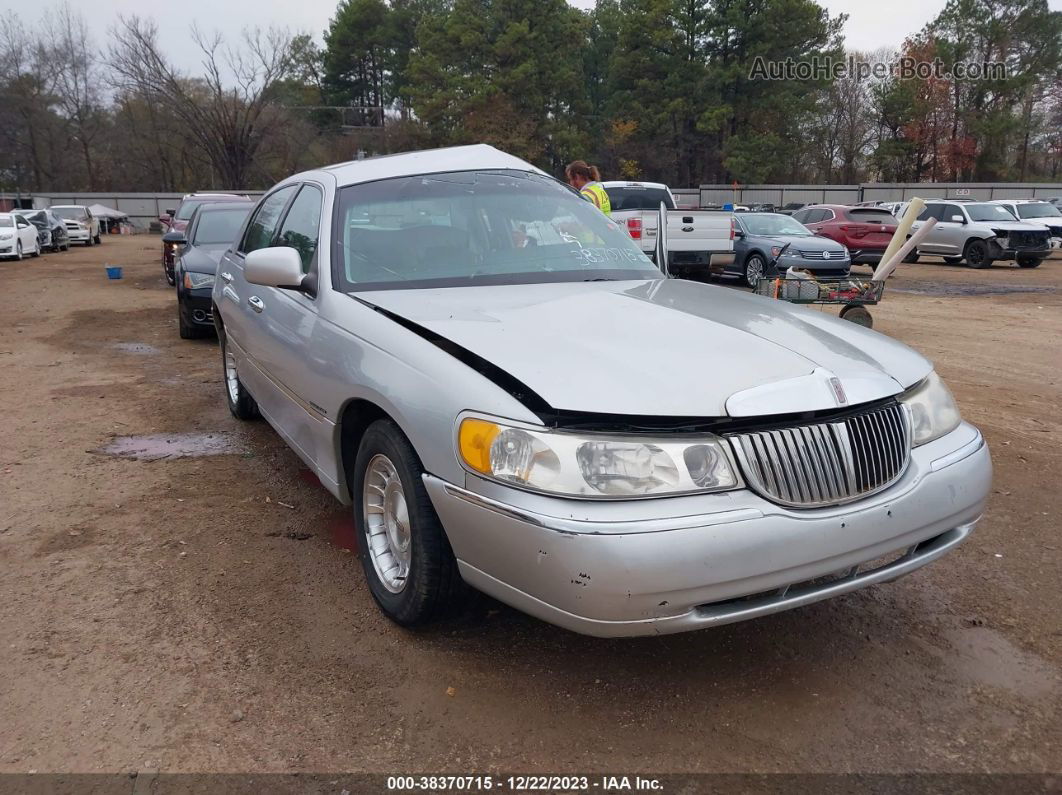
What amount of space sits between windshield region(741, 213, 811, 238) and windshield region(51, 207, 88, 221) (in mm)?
27189

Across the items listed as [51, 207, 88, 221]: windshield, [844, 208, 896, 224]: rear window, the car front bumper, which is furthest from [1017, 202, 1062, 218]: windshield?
[51, 207, 88, 221]: windshield

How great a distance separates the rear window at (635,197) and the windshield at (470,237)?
40.2 feet

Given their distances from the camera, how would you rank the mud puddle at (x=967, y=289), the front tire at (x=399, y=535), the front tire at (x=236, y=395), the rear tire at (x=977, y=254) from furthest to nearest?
1. the rear tire at (x=977, y=254)
2. the mud puddle at (x=967, y=289)
3. the front tire at (x=236, y=395)
4. the front tire at (x=399, y=535)

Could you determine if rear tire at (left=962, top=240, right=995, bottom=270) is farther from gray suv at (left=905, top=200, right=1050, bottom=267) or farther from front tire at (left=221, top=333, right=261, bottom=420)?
front tire at (left=221, top=333, right=261, bottom=420)

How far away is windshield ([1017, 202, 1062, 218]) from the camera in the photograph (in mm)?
24312

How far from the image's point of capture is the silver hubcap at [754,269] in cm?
1560

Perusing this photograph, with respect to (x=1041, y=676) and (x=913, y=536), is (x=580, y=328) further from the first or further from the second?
(x=1041, y=676)

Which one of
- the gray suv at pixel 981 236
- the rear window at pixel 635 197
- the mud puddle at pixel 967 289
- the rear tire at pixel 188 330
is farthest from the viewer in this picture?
the gray suv at pixel 981 236

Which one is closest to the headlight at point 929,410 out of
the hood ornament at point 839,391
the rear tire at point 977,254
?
the hood ornament at point 839,391

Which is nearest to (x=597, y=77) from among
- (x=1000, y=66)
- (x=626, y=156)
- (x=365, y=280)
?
(x=626, y=156)

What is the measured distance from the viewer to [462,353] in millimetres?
2617

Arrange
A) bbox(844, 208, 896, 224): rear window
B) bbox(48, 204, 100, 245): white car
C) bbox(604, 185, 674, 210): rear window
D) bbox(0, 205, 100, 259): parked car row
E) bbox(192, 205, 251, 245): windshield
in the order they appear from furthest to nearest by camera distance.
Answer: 1. bbox(48, 204, 100, 245): white car
2. bbox(0, 205, 100, 259): parked car row
3. bbox(844, 208, 896, 224): rear window
4. bbox(604, 185, 674, 210): rear window
5. bbox(192, 205, 251, 245): windshield

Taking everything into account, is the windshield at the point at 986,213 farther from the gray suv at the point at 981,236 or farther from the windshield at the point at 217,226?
the windshield at the point at 217,226

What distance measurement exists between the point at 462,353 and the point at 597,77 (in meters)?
59.0
